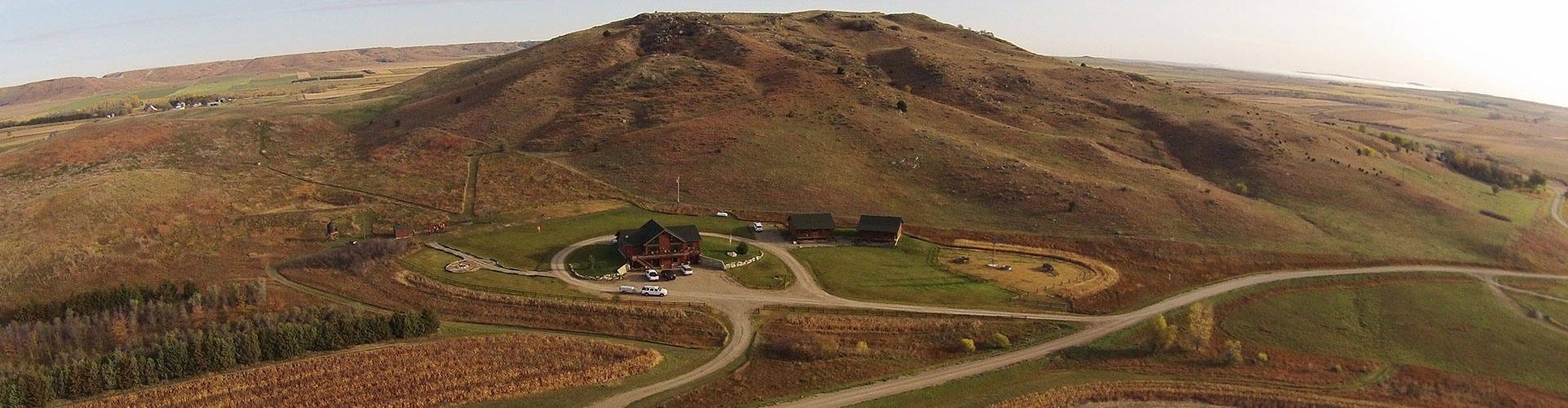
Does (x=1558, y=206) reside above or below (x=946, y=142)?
below

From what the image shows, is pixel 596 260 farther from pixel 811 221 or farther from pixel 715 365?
pixel 715 365

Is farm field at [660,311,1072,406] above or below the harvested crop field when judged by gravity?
below

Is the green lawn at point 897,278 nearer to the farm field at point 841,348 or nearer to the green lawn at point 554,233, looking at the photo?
the farm field at point 841,348

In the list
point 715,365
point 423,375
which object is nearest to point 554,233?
point 423,375

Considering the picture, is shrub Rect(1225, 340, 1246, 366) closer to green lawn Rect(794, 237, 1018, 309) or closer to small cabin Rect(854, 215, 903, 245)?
Result: green lawn Rect(794, 237, 1018, 309)

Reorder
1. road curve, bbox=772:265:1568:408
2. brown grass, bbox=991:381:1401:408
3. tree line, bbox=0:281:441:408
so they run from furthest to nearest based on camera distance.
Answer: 1. brown grass, bbox=991:381:1401:408
2. road curve, bbox=772:265:1568:408
3. tree line, bbox=0:281:441:408

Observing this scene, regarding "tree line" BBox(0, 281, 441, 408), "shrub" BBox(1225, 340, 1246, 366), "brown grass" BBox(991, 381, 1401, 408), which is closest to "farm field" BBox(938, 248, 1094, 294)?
"shrub" BBox(1225, 340, 1246, 366)

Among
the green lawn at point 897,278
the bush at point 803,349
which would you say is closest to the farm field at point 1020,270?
the green lawn at point 897,278
